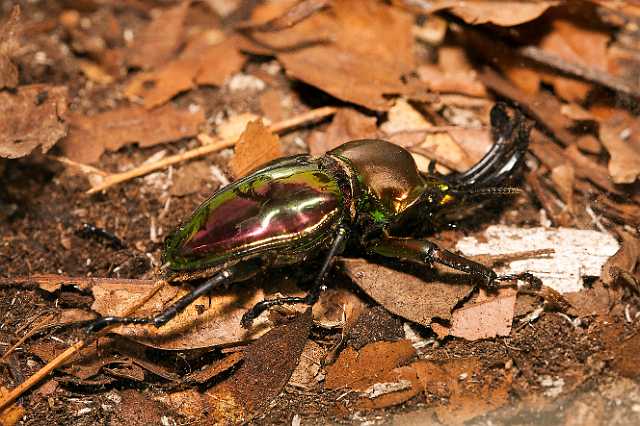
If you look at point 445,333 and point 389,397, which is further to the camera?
point 445,333

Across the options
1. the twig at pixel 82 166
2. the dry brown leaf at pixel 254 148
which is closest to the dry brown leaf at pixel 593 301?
the dry brown leaf at pixel 254 148

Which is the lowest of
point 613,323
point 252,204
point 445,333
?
point 445,333

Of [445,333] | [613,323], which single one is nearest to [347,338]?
[445,333]

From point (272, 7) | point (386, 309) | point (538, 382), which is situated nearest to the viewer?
point (538, 382)

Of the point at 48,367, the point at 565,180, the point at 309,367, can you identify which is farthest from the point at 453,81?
the point at 48,367

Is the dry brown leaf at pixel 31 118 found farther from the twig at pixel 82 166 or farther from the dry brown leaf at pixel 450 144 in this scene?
the dry brown leaf at pixel 450 144

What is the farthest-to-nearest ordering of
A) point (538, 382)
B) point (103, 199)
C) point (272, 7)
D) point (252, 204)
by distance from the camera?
point (272, 7)
point (103, 199)
point (252, 204)
point (538, 382)

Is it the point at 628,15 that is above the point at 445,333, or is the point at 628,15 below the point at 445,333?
above

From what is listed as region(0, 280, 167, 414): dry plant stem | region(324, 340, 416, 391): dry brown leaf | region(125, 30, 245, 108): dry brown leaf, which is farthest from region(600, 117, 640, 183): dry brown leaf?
region(0, 280, 167, 414): dry plant stem

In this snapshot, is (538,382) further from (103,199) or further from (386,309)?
(103,199)
